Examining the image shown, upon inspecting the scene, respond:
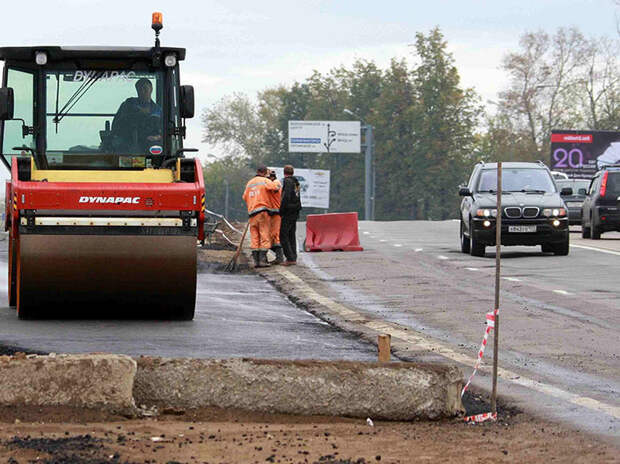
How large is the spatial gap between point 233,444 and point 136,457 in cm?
66

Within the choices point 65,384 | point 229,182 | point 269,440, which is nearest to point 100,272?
point 65,384

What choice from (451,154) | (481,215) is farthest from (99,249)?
(451,154)

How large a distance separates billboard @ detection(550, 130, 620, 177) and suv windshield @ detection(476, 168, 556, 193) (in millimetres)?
53800

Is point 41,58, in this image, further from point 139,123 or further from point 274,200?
point 274,200

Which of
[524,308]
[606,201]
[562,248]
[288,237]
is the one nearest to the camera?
[524,308]

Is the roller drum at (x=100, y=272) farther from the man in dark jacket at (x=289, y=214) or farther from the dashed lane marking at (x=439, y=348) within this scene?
the man in dark jacket at (x=289, y=214)

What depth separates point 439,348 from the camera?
1194 cm

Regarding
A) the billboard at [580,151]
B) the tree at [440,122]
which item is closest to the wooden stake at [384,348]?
the billboard at [580,151]

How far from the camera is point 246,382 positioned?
27.3ft

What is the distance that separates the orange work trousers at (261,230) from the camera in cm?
2375

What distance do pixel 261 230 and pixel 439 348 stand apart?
12.2 m

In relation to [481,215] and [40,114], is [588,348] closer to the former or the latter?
[40,114]

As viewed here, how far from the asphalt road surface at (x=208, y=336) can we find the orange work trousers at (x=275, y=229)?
791 cm

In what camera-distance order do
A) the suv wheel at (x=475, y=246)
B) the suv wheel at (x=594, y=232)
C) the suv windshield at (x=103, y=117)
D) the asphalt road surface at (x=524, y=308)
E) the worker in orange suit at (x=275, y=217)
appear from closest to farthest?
the asphalt road surface at (x=524, y=308) → the suv windshield at (x=103, y=117) → the worker in orange suit at (x=275, y=217) → the suv wheel at (x=475, y=246) → the suv wheel at (x=594, y=232)
